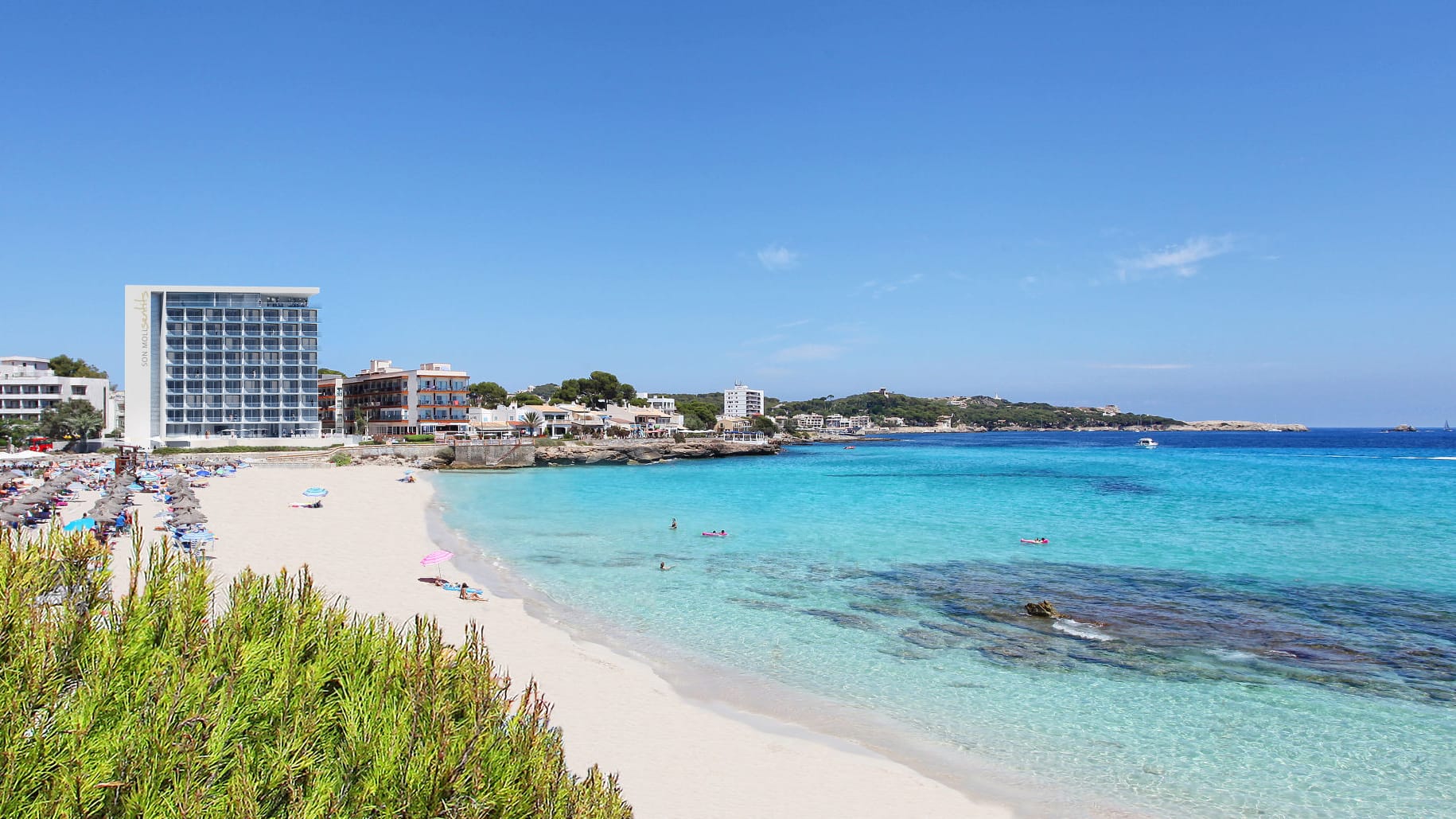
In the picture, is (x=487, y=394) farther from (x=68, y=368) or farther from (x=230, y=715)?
(x=230, y=715)

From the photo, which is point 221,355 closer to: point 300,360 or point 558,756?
point 300,360

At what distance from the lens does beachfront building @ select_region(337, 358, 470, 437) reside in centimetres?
9481

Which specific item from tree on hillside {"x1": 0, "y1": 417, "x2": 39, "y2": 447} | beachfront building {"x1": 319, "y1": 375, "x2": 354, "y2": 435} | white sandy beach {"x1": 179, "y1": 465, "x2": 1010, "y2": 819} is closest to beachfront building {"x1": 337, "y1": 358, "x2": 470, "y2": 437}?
beachfront building {"x1": 319, "y1": 375, "x2": 354, "y2": 435}

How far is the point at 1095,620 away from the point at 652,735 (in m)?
13.4

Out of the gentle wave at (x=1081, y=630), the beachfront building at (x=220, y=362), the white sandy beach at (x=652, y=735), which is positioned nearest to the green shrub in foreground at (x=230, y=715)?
the white sandy beach at (x=652, y=735)

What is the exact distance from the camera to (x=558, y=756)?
19.1ft

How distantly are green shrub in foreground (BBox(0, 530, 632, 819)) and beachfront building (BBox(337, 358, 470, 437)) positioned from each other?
311 feet

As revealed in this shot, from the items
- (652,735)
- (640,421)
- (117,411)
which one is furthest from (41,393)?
(652,735)

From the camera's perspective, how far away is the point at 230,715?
4930mm

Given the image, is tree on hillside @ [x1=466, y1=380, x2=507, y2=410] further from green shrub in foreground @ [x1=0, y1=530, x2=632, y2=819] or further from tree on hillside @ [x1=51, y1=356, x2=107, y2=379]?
green shrub in foreground @ [x1=0, y1=530, x2=632, y2=819]

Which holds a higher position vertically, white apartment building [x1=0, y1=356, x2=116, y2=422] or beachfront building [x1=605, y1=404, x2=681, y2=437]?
white apartment building [x1=0, y1=356, x2=116, y2=422]

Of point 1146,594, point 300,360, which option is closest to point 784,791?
point 1146,594

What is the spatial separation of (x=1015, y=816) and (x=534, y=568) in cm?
1973

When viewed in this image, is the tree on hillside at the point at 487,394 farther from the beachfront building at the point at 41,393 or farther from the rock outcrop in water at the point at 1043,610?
the rock outcrop in water at the point at 1043,610
